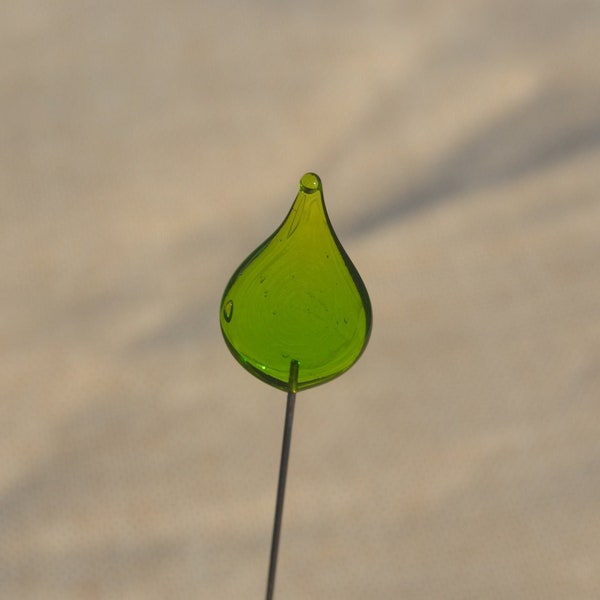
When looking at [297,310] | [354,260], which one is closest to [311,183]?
[297,310]

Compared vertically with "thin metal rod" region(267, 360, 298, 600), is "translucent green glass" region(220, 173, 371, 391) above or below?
above

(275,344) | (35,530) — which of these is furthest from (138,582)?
(275,344)

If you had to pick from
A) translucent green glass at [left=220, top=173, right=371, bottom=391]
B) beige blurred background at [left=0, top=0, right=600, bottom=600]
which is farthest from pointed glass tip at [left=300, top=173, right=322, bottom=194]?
beige blurred background at [left=0, top=0, right=600, bottom=600]

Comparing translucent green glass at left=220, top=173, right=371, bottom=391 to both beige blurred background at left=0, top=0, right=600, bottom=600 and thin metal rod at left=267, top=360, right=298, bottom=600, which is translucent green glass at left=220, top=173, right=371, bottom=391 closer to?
thin metal rod at left=267, top=360, right=298, bottom=600

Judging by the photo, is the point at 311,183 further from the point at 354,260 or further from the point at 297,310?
the point at 354,260

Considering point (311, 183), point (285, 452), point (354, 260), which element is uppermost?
point (354, 260)
